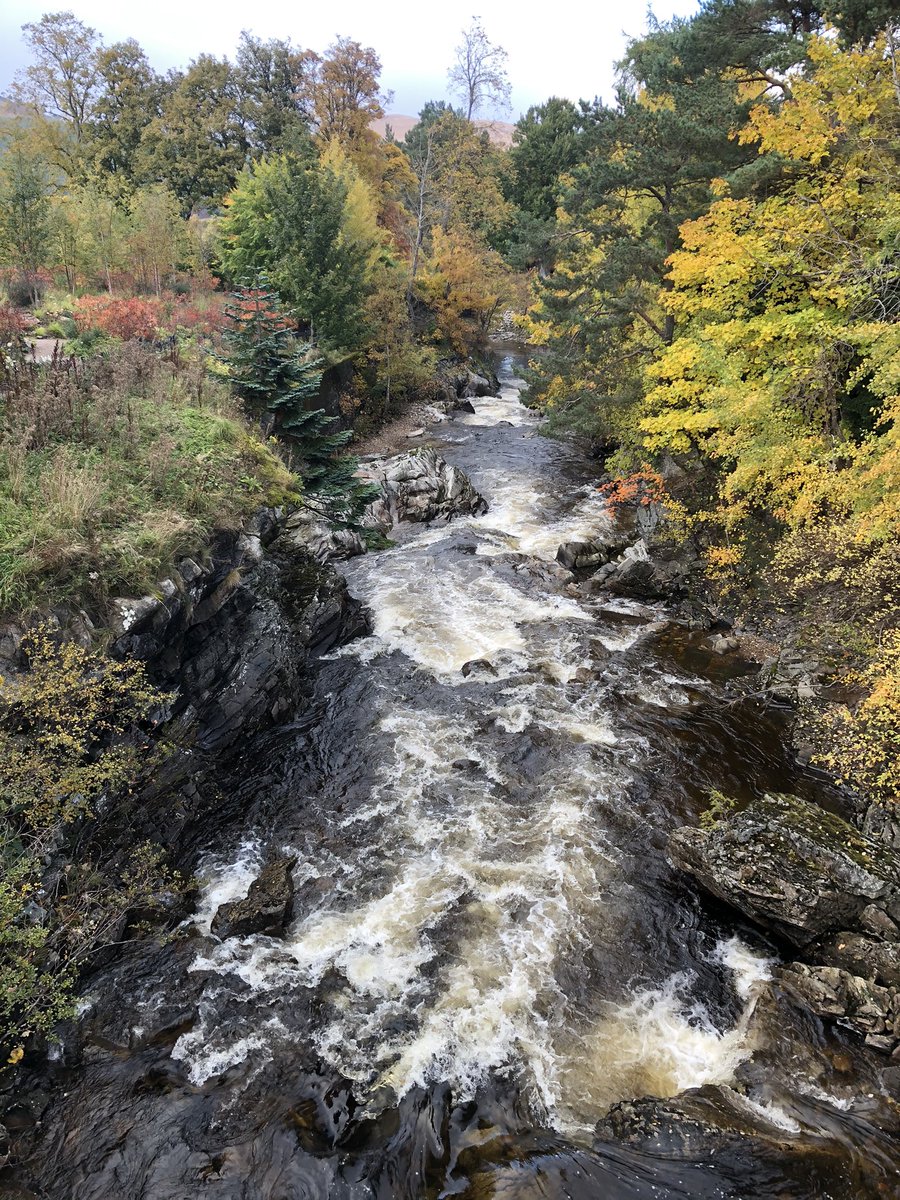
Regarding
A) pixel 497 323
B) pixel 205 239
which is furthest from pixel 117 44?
pixel 497 323

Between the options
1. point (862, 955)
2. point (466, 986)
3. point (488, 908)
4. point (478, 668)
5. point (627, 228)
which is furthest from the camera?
Result: point (627, 228)

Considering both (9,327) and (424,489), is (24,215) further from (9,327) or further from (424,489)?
(424,489)

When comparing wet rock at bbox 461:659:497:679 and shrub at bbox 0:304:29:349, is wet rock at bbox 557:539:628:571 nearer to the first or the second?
wet rock at bbox 461:659:497:679

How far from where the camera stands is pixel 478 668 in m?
12.9

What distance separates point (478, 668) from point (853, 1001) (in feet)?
26.2

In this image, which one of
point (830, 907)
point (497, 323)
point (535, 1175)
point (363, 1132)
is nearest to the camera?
point (535, 1175)

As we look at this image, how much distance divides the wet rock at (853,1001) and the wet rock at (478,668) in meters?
7.27

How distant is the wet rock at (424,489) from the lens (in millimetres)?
20391

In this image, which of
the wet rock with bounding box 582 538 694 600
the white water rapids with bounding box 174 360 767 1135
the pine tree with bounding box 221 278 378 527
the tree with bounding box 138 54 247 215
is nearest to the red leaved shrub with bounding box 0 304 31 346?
the pine tree with bounding box 221 278 378 527

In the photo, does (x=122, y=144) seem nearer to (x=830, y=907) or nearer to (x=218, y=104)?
(x=218, y=104)

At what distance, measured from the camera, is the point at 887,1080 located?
5.89 m

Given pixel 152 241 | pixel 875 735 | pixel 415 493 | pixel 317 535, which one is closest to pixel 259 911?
pixel 875 735

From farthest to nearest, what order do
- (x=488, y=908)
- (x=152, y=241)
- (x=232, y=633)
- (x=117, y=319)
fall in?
(x=152, y=241), (x=117, y=319), (x=232, y=633), (x=488, y=908)

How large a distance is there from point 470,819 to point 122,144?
151ft
